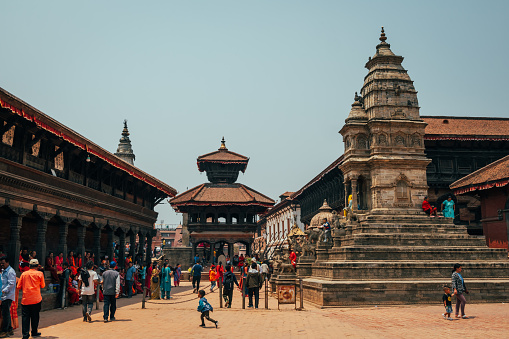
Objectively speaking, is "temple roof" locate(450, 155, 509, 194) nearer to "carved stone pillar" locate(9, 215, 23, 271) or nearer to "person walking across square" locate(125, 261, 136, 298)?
"person walking across square" locate(125, 261, 136, 298)

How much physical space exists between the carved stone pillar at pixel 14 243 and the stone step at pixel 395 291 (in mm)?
10488

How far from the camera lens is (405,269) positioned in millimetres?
19828

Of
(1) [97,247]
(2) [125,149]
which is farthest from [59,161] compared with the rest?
(2) [125,149]

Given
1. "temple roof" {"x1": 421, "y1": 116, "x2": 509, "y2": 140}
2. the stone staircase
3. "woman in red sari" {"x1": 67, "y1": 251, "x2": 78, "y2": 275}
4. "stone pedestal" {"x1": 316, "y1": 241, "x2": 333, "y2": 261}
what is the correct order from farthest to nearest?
"temple roof" {"x1": 421, "y1": 116, "x2": 509, "y2": 140}
"stone pedestal" {"x1": 316, "y1": 241, "x2": 333, "y2": 261}
the stone staircase
"woman in red sari" {"x1": 67, "y1": 251, "x2": 78, "y2": 275}

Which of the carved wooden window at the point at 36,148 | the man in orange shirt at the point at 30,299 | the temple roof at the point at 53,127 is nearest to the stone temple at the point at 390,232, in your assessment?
the temple roof at the point at 53,127

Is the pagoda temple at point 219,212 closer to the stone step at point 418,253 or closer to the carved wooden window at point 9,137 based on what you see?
the stone step at point 418,253

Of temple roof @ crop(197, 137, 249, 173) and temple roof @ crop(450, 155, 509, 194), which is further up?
temple roof @ crop(197, 137, 249, 173)

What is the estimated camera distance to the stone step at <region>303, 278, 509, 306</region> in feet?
60.2

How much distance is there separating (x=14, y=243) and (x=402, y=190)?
56.2 feet

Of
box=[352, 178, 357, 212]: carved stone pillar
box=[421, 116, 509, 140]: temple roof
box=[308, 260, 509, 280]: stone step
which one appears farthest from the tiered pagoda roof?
box=[308, 260, 509, 280]: stone step

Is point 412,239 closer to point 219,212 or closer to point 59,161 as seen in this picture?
point 59,161

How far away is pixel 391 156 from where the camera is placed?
24.0 meters

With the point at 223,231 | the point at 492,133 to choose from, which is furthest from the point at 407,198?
the point at 223,231

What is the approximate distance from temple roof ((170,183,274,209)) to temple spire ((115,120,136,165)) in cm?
1023
